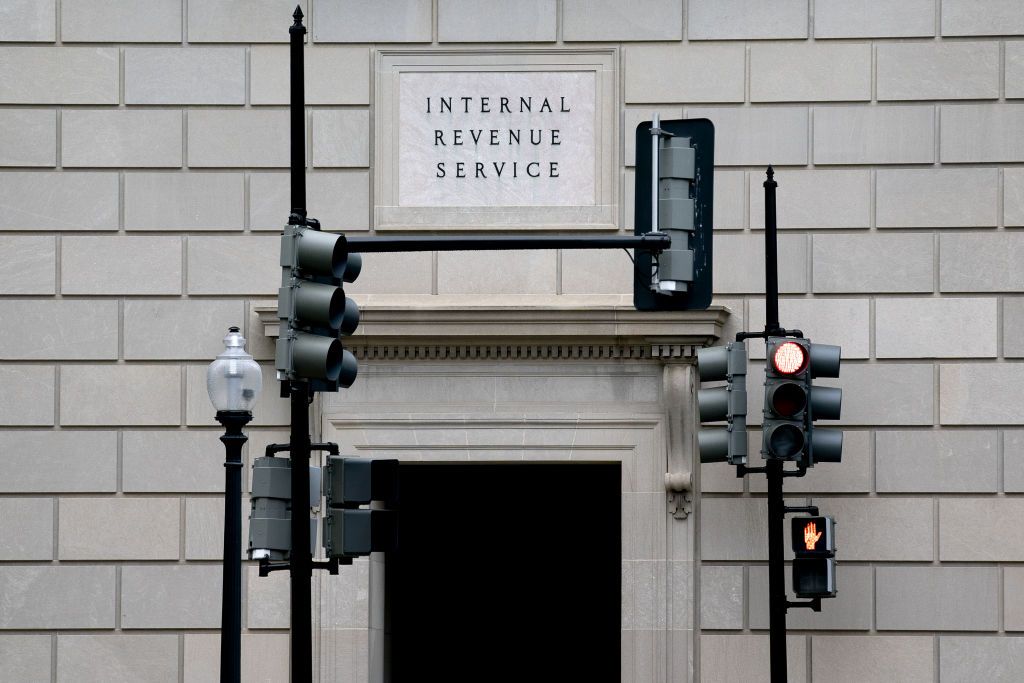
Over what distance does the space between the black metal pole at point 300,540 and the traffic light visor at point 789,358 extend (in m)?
5.23

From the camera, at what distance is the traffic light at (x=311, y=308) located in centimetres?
1245

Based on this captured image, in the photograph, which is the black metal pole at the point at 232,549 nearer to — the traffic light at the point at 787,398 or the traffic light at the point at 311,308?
the traffic light at the point at 311,308

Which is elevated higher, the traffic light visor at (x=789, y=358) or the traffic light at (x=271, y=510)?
the traffic light visor at (x=789, y=358)

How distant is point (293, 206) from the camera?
13.2 meters

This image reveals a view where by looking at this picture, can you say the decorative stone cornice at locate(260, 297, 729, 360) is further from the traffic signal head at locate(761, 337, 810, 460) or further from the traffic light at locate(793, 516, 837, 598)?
the traffic light at locate(793, 516, 837, 598)

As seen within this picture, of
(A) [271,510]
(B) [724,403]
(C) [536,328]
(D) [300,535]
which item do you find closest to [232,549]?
(A) [271,510]

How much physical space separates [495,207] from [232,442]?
184 inches

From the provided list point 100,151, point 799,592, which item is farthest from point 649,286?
point 100,151

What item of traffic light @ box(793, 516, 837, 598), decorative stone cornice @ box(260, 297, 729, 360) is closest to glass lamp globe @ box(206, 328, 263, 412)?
decorative stone cornice @ box(260, 297, 729, 360)

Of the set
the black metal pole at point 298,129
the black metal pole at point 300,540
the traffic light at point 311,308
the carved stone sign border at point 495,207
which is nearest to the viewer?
the traffic light at point 311,308

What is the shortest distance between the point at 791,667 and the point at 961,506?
2.36m

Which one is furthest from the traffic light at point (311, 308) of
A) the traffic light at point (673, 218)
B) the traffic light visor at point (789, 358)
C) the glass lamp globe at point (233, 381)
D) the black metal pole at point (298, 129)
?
the traffic light visor at point (789, 358)

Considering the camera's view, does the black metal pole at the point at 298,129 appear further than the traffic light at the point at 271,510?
Yes

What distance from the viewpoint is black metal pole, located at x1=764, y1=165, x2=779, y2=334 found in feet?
54.8
